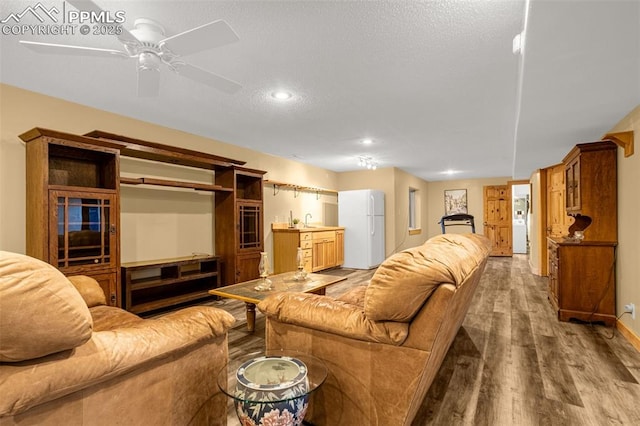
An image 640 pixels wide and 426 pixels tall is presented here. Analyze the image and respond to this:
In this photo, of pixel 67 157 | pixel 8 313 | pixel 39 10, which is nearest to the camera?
pixel 8 313

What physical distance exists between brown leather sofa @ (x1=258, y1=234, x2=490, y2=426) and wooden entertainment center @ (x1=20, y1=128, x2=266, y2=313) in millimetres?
2404

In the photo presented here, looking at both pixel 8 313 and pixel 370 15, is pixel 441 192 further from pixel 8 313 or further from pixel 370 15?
pixel 8 313

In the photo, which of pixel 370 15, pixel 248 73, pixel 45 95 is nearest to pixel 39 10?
pixel 248 73

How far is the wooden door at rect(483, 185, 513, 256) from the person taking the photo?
8586 mm

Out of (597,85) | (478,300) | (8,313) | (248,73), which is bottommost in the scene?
(478,300)

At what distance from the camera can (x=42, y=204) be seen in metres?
2.72

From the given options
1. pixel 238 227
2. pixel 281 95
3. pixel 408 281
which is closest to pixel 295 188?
pixel 238 227

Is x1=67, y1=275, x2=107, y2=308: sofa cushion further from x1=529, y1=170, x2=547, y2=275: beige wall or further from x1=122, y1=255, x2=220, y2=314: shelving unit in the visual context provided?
x1=529, y1=170, x2=547, y2=275: beige wall

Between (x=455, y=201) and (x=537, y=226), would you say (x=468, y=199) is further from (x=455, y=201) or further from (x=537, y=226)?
(x=537, y=226)

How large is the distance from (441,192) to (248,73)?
8.51 metres

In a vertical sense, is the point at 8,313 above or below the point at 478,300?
above

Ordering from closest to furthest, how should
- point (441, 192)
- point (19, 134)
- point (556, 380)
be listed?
point (556, 380), point (19, 134), point (441, 192)

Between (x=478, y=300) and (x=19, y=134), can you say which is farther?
(x=478, y=300)

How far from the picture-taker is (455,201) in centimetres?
961
